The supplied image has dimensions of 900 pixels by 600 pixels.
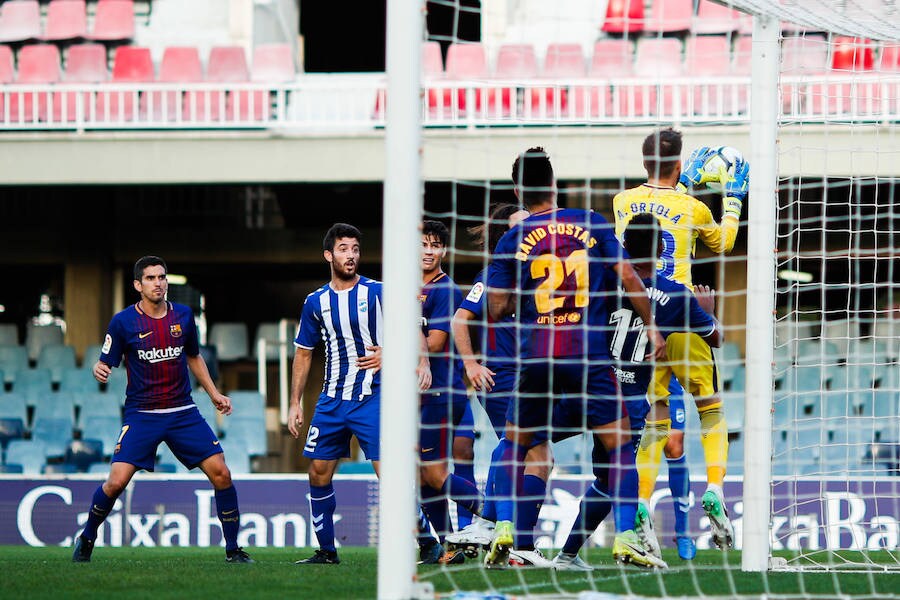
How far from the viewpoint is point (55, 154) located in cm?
1378

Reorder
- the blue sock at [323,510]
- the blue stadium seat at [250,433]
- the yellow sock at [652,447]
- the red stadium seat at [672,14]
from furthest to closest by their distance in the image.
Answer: the red stadium seat at [672,14] → the blue stadium seat at [250,433] → the blue sock at [323,510] → the yellow sock at [652,447]

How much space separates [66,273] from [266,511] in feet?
22.3

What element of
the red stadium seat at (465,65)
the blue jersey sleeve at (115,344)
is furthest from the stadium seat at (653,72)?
the blue jersey sleeve at (115,344)

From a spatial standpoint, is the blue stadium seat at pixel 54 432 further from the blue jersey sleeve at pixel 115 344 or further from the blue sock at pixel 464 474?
the blue sock at pixel 464 474

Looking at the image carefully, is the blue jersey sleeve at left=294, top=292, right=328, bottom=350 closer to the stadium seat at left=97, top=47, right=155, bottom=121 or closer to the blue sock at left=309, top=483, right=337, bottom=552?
the blue sock at left=309, top=483, right=337, bottom=552

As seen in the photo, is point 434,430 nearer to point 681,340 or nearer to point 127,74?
point 681,340

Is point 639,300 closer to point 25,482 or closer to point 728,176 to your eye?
point 728,176

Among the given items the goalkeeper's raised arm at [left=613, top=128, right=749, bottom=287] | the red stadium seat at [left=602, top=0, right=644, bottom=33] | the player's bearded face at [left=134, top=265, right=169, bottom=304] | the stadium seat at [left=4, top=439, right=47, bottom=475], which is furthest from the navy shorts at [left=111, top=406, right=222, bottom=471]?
the red stadium seat at [left=602, top=0, right=644, bottom=33]

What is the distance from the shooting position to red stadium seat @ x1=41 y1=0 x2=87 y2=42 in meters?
16.8

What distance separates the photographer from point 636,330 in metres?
5.90

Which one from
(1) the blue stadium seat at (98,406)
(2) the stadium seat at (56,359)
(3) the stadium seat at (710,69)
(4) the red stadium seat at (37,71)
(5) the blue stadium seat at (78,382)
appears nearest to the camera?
(1) the blue stadium seat at (98,406)

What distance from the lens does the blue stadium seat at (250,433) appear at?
538 inches

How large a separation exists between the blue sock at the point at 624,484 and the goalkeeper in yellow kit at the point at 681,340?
0.79 meters

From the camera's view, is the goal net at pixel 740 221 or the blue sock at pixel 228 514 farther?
the blue sock at pixel 228 514
